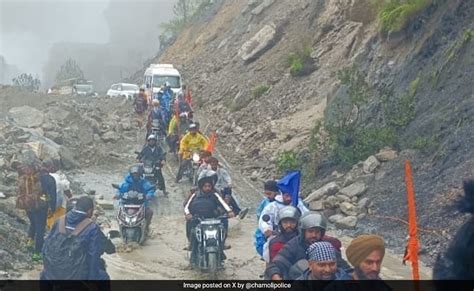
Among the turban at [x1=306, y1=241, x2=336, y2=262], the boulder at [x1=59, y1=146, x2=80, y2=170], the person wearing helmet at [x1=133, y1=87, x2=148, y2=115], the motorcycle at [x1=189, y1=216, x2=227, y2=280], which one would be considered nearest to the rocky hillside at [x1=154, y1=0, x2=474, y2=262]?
the turban at [x1=306, y1=241, x2=336, y2=262]

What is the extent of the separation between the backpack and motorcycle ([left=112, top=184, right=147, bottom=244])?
422 centimetres

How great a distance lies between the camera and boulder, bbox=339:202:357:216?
12.9 m

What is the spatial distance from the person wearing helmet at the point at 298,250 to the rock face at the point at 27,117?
16.4 metres

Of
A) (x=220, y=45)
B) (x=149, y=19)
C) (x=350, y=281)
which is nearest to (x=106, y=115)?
(x=220, y=45)

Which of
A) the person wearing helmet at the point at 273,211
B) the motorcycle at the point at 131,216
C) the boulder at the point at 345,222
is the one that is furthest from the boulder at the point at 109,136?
the person wearing helmet at the point at 273,211

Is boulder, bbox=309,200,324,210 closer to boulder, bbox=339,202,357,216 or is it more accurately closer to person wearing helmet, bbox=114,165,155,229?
boulder, bbox=339,202,357,216

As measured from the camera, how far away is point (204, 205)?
380 inches

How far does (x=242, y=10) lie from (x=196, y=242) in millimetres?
30104

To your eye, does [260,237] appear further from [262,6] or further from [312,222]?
[262,6]

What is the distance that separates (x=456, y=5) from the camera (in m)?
17.4

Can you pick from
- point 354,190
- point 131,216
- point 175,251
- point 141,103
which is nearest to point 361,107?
point 354,190

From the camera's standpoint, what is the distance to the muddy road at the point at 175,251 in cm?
973

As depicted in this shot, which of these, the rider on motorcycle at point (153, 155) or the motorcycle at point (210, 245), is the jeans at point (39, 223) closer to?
the motorcycle at point (210, 245)

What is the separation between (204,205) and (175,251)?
6.31ft
